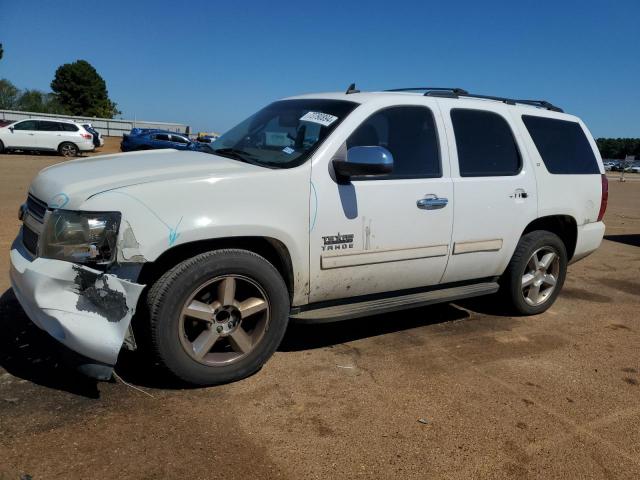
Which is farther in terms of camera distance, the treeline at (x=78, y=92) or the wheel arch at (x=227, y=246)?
the treeline at (x=78, y=92)

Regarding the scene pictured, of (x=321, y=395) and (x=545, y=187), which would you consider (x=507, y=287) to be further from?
(x=321, y=395)

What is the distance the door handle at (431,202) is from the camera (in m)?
3.82

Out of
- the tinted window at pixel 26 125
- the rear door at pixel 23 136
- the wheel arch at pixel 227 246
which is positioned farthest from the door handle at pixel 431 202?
the tinted window at pixel 26 125

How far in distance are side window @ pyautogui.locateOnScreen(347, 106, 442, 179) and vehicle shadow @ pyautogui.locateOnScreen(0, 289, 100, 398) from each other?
7.68ft

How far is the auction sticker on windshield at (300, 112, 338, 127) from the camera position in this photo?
3.70 meters

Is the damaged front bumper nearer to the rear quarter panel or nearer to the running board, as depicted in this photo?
the running board

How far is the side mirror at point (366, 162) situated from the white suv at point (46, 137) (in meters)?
25.3

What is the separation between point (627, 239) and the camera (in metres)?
9.92

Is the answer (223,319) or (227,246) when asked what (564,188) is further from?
(223,319)

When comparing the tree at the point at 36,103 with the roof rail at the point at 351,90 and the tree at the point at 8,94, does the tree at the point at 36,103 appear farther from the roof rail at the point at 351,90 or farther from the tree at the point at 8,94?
the roof rail at the point at 351,90

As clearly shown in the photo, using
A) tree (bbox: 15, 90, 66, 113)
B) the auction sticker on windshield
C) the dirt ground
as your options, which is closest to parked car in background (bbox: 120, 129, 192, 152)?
the dirt ground

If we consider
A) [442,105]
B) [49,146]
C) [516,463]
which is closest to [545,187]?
[442,105]

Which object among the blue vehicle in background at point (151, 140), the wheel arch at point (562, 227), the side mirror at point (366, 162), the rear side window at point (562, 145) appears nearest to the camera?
the side mirror at point (366, 162)

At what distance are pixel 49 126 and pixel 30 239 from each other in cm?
2497
